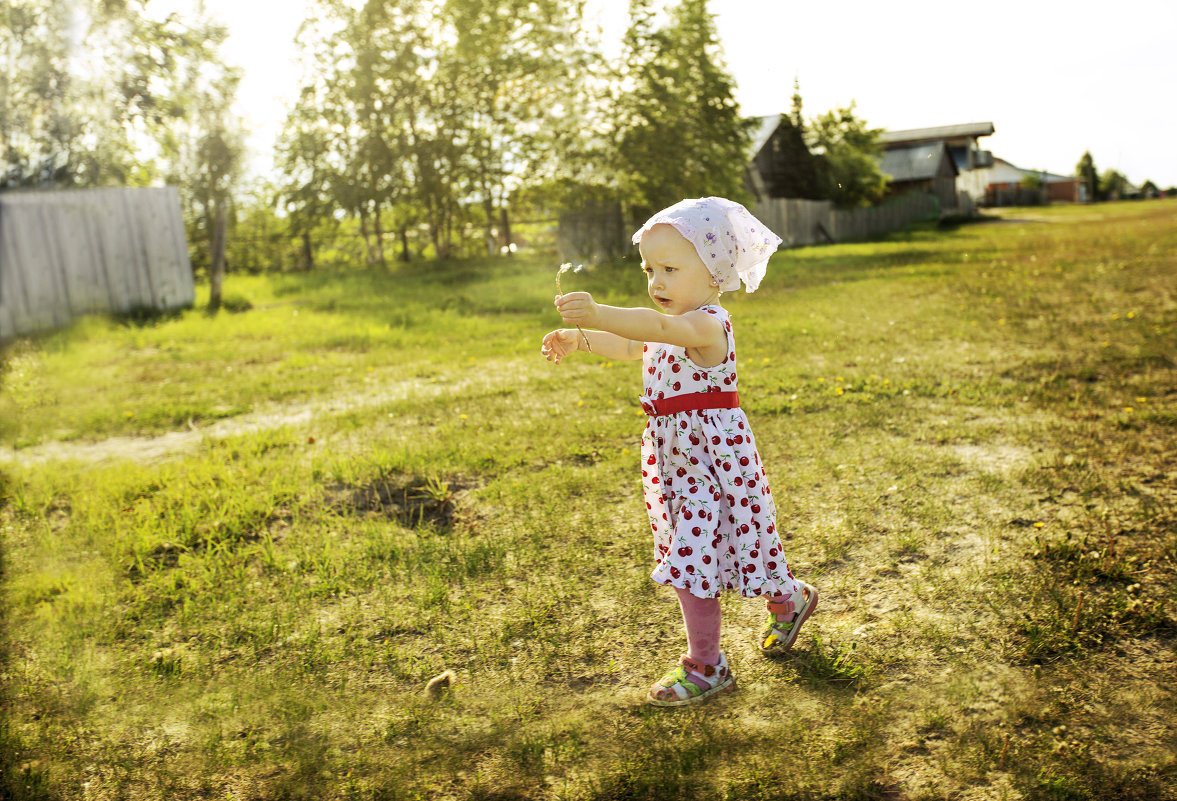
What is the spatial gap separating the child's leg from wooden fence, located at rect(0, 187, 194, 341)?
8491mm

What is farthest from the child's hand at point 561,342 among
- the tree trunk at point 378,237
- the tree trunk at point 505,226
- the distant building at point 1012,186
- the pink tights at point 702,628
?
the distant building at point 1012,186

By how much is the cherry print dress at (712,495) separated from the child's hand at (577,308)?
0.48m

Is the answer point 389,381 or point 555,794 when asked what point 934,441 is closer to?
point 555,794

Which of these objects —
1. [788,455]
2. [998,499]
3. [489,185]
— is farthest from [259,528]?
[489,185]

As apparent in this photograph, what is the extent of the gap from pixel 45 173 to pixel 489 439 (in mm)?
7121

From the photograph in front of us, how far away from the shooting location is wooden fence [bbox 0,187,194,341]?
10.4 m

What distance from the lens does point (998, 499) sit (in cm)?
390

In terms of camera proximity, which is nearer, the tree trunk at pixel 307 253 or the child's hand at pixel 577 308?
the child's hand at pixel 577 308

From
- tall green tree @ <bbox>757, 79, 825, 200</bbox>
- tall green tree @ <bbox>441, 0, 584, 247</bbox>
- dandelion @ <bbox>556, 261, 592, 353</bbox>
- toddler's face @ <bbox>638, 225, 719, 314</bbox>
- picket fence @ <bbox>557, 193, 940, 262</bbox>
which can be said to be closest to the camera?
dandelion @ <bbox>556, 261, 592, 353</bbox>

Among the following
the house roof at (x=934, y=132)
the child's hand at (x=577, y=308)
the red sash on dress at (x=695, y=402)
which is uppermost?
the house roof at (x=934, y=132)

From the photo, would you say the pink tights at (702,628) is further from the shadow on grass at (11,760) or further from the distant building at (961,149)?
the distant building at (961,149)

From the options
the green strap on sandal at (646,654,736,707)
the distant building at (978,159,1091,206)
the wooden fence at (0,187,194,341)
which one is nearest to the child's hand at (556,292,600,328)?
the green strap on sandal at (646,654,736,707)

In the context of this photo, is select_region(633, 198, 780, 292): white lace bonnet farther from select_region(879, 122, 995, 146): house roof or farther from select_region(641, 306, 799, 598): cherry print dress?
select_region(879, 122, 995, 146): house roof

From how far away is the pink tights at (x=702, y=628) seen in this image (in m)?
2.54
